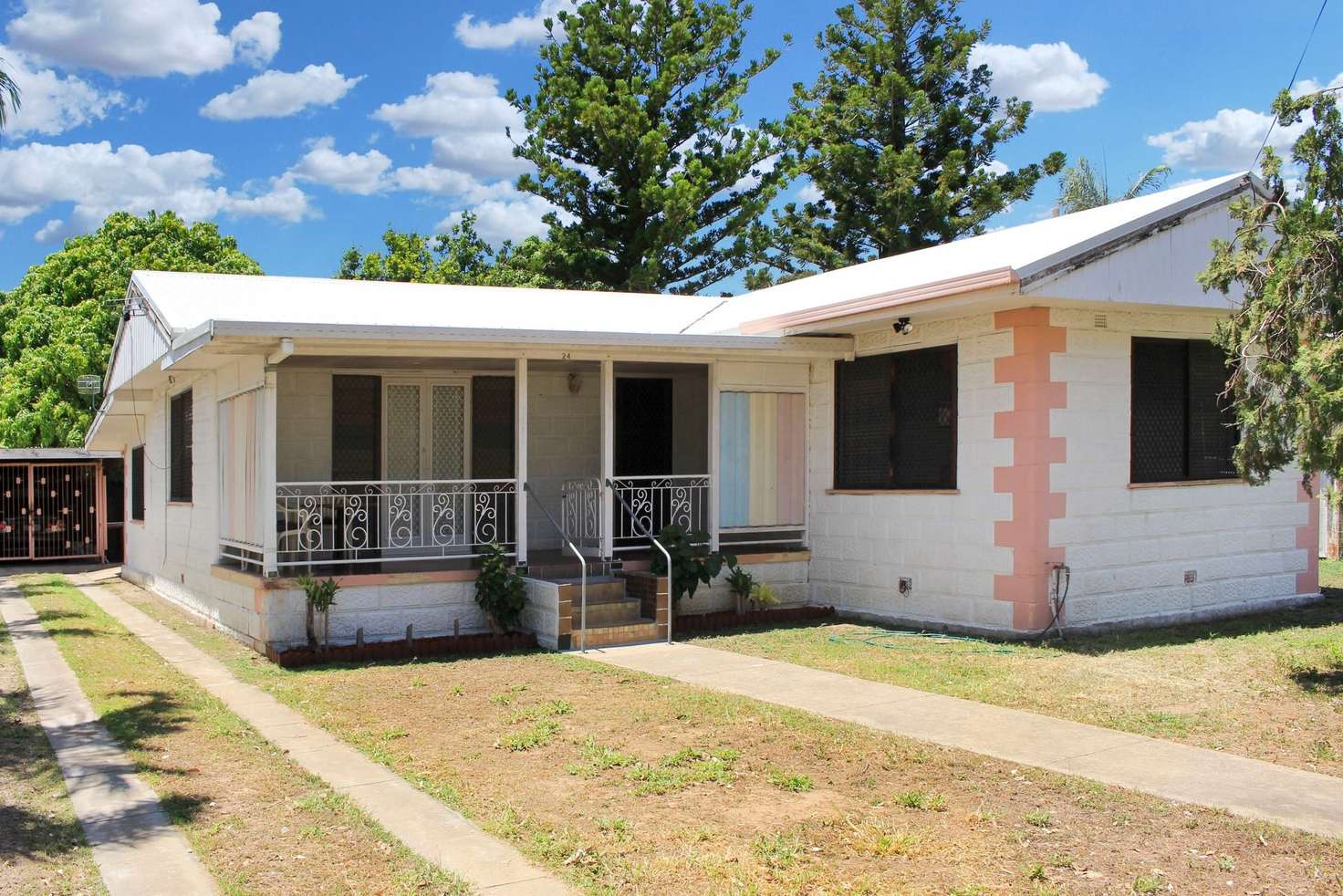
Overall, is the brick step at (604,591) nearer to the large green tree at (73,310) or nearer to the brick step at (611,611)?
the brick step at (611,611)

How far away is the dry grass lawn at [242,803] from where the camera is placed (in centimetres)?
488

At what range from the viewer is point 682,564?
11414mm

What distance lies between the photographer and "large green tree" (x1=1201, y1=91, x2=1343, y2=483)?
25.0ft

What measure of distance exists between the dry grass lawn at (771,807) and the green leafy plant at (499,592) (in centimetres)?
227

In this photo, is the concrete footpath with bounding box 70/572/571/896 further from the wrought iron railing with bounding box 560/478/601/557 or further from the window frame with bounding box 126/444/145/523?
the window frame with bounding box 126/444/145/523

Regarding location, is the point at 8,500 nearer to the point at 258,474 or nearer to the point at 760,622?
the point at 258,474

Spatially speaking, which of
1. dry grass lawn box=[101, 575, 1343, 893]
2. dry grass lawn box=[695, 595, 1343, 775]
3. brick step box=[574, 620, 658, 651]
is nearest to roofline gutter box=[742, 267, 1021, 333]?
dry grass lawn box=[695, 595, 1343, 775]

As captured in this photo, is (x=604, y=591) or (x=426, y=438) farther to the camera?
(x=426, y=438)

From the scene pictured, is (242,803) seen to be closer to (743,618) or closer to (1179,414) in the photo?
(743,618)

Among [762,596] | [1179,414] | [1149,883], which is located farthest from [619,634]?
[1149,883]

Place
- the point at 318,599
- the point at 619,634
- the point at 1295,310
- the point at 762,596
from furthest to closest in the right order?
the point at 762,596 < the point at 619,634 < the point at 318,599 < the point at 1295,310

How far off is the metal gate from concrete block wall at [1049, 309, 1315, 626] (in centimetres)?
2042

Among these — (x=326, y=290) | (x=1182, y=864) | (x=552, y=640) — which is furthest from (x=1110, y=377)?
(x=326, y=290)

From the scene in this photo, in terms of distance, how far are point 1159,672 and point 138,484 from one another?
56.3 feet
